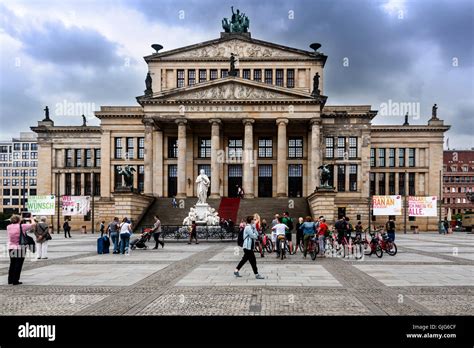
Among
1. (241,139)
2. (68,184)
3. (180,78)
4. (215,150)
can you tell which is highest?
(180,78)

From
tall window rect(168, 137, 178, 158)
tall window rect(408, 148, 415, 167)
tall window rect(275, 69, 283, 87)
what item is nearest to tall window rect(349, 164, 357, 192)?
tall window rect(408, 148, 415, 167)

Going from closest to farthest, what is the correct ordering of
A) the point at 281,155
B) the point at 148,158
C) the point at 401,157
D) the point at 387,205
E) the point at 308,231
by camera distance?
the point at 308,231
the point at 387,205
the point at 281,155
the point at 148,158
the point at 401,157

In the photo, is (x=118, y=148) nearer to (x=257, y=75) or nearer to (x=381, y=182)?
(x=257, y=75)

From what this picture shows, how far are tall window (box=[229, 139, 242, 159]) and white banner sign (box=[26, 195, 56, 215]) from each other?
82.4 ft

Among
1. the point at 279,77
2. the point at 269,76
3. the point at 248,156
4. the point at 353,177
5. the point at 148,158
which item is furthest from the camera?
the point at 353,177

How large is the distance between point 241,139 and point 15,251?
5245 cm

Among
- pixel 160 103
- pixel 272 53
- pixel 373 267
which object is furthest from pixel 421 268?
pixel 272 53

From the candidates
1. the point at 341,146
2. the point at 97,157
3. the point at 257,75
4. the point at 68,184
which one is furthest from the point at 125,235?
the point at 68,184

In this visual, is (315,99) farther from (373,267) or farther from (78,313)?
(78,313)

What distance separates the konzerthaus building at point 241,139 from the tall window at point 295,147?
15 centimetres

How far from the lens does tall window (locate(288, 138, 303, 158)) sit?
64.7 m

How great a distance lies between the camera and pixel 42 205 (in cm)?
5200

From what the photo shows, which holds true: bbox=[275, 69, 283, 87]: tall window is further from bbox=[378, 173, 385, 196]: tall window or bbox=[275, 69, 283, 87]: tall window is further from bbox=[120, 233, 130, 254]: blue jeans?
bbox=[120, 233, 130, 254]: blue jeans
